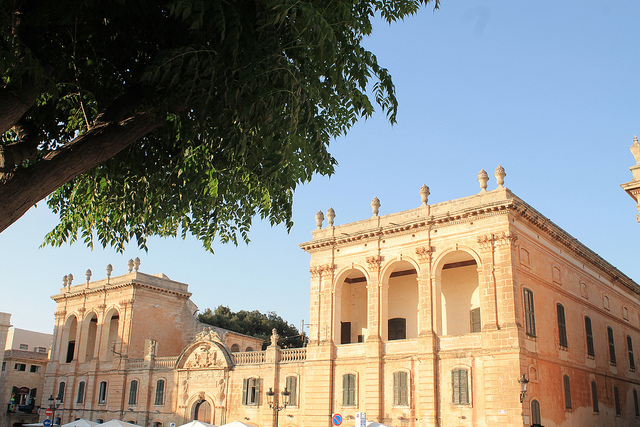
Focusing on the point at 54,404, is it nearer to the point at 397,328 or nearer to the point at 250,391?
the point at 250,391

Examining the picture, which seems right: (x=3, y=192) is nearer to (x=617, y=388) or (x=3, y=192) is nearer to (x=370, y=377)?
(x=370, y=377)

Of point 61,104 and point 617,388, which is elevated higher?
point 61,104

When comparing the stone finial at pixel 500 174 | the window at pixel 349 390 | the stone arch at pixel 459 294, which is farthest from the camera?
the stone arch at pixel 459 294

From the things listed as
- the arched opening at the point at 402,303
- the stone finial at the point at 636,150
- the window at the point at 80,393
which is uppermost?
the stone finial at the point at 636,150

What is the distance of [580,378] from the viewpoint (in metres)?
26.5

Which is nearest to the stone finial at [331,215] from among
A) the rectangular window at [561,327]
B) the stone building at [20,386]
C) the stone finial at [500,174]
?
the stone finial at [500,174]

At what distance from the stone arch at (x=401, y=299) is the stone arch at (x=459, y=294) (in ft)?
5.06

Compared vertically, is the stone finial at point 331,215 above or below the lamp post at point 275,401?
above

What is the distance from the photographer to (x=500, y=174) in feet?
78.9

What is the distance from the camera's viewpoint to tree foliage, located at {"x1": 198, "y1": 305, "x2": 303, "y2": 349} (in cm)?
5706

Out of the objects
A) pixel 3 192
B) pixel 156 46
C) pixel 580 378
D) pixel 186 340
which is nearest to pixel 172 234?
pixel 156 46

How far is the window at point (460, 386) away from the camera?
75.0 feet

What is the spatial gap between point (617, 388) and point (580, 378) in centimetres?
519

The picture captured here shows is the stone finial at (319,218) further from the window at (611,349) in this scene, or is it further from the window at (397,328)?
the window at (611,349)
